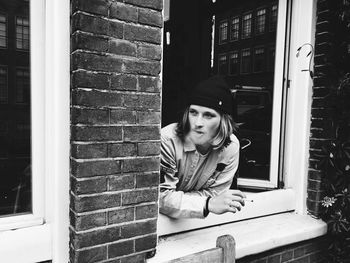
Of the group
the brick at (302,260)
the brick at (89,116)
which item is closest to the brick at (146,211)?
the brick at (89,116)

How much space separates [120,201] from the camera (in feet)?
6.59

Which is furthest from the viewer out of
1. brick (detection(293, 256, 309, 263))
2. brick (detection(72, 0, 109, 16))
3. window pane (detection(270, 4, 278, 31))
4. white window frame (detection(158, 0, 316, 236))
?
window pane (detection(270, 4, 278, 31))

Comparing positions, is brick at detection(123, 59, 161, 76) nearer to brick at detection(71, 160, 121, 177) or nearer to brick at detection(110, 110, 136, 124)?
brick at detection(110, 110, 136, 124)

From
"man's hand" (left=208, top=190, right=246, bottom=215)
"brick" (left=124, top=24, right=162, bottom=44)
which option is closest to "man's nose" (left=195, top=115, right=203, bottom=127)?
"man's hand" (left=208, top=190, right=246, bottom=215)

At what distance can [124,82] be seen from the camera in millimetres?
1968

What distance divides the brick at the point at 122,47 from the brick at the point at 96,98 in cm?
24

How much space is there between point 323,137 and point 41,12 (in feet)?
7.96

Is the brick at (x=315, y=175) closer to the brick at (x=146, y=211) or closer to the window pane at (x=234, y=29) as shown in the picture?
the window pane at (x=234, y=29)

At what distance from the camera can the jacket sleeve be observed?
242cm

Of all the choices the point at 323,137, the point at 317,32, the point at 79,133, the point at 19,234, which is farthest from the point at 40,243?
the point at 317,32

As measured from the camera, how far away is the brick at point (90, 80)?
1.84 meters

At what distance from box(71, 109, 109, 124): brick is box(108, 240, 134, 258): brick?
2.38ft

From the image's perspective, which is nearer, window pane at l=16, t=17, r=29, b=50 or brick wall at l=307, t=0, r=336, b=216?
window pane at l=16, t=17, r=29, b=50

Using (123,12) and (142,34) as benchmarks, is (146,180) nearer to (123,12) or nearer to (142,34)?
(142,34)
